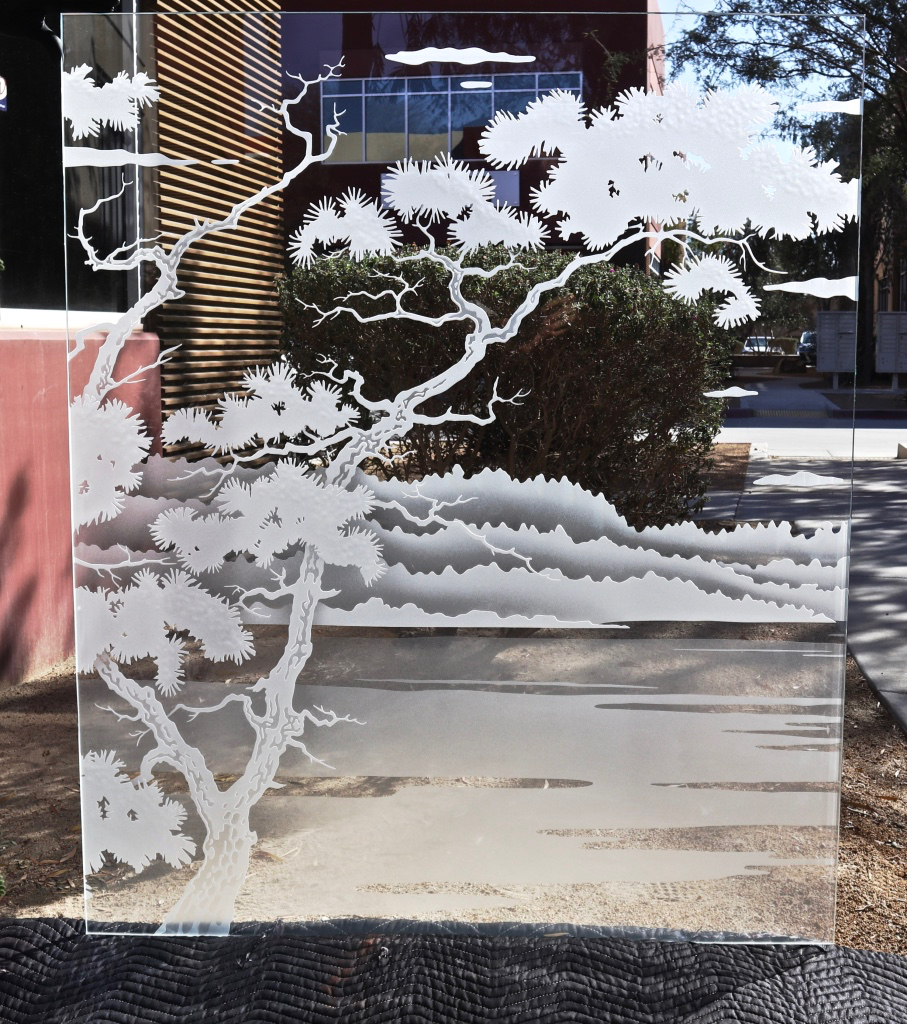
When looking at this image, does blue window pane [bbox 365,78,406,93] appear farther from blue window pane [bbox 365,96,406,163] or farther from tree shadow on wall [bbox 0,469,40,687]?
tree shadow on wall [bbox 0,469,40,687]

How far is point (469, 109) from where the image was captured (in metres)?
3.36

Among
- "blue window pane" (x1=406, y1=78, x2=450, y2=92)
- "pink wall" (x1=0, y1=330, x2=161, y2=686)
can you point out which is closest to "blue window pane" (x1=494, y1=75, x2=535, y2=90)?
"blue window pane" (x1=406, y1=78, x2=450, y2=92)

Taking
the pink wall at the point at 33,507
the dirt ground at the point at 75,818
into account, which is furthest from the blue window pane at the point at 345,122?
the pink wall at the point at 33,507

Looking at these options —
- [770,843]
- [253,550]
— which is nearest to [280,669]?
[253,550]

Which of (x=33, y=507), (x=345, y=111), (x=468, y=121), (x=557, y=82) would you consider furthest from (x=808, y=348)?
(x=33, y=507)

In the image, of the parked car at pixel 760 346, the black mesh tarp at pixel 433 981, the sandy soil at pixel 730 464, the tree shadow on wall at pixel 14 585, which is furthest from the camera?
the tree shadow on wall at pixel 14 585

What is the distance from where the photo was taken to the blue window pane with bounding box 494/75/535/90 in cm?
334

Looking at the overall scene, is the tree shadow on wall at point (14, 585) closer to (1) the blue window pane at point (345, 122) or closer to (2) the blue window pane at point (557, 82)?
(1) the blue window pane at point (345, 122)

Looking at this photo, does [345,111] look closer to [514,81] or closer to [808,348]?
[514,81]

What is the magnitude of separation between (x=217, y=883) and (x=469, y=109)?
8.02 ft

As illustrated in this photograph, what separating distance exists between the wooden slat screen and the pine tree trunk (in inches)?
46.2

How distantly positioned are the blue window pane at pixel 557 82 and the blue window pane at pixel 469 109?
0.52 feet

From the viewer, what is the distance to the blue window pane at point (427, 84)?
339cm

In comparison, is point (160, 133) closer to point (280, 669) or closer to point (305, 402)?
point (305, 402)
